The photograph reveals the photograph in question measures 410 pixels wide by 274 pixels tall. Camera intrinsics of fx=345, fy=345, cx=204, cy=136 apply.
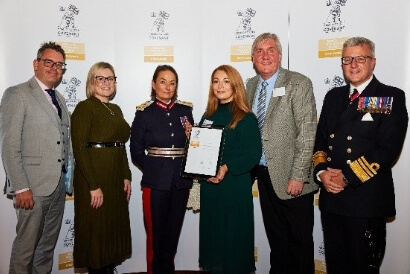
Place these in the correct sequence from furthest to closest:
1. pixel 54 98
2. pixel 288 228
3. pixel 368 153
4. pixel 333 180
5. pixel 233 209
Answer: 1. pixel 54 98
2. pixel 288 228
3. pixel 233 209
4. pixel 333 180
5. pixel 368 153

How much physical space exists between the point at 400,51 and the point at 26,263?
370cm

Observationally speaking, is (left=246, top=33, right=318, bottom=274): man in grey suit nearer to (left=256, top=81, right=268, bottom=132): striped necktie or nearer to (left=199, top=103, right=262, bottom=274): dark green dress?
(left=256, top=81, right=268, bottom=132): striped necktie

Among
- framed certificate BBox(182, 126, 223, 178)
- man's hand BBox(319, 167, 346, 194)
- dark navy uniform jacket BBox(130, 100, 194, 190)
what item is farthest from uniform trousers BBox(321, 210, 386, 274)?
dark navy uniform jacket BBox(130, 100, 194, 190)

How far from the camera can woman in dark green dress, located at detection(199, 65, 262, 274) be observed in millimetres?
2654

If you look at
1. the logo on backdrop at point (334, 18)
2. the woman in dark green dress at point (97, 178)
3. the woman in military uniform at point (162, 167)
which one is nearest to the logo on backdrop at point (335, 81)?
the logo on backdrop at point (334, 18)

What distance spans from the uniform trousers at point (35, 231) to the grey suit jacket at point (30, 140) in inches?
5.6

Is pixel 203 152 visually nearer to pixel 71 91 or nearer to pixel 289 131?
pixel 289 131

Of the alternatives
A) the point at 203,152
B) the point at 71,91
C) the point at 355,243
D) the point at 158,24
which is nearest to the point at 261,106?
the point at 203,152

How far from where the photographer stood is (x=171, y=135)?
297 cm

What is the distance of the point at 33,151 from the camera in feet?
9.25

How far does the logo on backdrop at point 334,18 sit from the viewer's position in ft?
11.0

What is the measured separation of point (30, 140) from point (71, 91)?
102 centimetres

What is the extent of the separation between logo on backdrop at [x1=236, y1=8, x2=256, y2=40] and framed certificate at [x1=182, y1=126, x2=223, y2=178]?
1.50m

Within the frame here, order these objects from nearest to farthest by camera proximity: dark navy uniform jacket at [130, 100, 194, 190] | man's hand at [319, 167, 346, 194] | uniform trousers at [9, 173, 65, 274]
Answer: man's hand at [319, 167, 346, 194] → uniform trousers at [9, 173, 65, 274] → dark navy uniform jacket at [130, 100, 194, 190]
